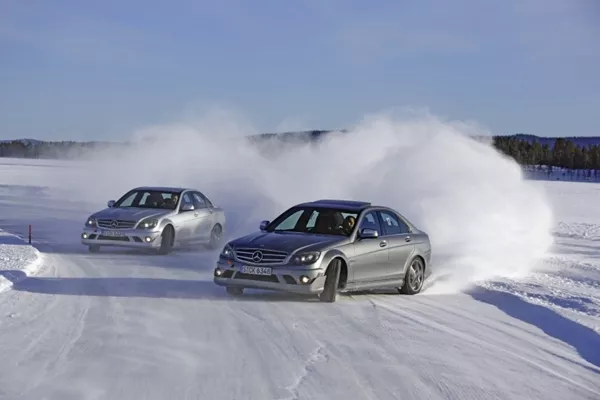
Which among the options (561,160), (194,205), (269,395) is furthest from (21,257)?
(561,160)

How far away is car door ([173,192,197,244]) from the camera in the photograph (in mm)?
18625

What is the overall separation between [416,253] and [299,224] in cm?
205

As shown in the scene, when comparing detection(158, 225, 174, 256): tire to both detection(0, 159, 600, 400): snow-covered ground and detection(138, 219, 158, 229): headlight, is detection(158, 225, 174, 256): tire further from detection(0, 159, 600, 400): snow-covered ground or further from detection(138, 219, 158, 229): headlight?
detection(0, 159, 600, 400): snow-covered ground

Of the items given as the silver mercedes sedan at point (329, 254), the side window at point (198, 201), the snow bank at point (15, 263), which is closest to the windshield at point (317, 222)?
the silver mercedes sedan at point (329, 254)

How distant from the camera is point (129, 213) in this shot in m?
17.9

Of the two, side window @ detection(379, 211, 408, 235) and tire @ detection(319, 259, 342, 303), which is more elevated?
side window @ detection(379, 211, 408, 235)

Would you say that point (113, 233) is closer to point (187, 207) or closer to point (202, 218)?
point (187, 207)

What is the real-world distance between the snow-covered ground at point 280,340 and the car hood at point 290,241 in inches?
29.4

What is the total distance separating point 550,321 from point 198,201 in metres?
11.4

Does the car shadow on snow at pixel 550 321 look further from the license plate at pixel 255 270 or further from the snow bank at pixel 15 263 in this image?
the snow bank at pixel 15 263

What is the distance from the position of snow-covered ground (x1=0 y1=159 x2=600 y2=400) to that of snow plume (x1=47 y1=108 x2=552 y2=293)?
10.5 ft

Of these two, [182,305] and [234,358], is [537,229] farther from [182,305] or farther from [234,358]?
[234,358]

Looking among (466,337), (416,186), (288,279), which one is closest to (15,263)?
(288,279)

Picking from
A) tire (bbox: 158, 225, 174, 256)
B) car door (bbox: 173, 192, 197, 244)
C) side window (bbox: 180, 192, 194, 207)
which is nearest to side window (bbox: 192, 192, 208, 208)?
side window (bbox: 180, 192, 194, 207)
